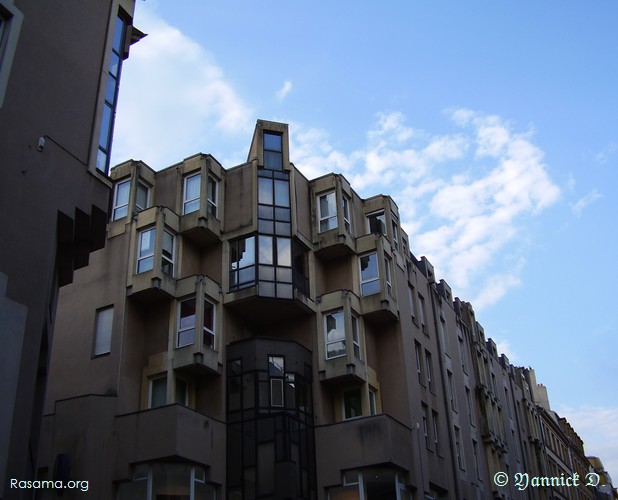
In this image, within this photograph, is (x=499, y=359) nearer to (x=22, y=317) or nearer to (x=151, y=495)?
(x=151, y=495)

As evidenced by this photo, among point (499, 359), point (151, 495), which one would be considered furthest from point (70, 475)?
point (499, 359)

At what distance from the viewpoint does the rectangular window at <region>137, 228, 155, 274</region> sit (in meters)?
30.7

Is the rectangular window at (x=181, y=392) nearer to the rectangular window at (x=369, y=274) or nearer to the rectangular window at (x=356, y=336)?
the rectangular window at (x=356, y=336)

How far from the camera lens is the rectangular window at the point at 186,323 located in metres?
29.7

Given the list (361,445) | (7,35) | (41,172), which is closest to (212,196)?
(361,445)

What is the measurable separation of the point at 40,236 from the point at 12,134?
247 cm

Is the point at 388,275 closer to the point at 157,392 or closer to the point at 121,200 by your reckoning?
the point at 157,392

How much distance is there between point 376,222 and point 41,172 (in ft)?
72.9

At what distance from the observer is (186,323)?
1186 inches

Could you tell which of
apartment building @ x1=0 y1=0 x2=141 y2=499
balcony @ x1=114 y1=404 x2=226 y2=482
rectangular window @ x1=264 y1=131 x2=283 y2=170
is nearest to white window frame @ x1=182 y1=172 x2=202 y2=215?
rectangular window @ x1=264 y1=131 x2=283 y2=170

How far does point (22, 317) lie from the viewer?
1683cm

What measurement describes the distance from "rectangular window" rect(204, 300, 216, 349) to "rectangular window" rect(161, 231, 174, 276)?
2.16 meters

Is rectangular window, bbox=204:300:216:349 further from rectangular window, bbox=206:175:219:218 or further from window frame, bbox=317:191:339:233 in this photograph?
window frame, bbox=317:191:339:233

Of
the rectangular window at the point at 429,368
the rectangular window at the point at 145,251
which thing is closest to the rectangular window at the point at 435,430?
the rectangular window at the point at 429,368
